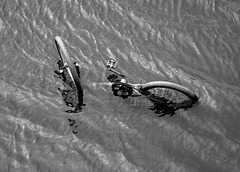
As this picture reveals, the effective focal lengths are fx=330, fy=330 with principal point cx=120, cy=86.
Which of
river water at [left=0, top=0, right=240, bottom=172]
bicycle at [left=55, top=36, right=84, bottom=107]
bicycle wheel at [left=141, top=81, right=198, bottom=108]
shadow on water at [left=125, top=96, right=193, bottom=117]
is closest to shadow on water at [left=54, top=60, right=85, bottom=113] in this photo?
bicycle at [left=55, top=36, right=84, bottom=107]

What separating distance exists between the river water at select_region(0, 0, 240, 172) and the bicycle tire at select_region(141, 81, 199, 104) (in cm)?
32

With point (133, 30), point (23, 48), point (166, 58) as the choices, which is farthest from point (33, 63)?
point (166, 58)

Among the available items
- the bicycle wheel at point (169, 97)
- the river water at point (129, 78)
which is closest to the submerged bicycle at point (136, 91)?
the bicycle wheel at point (169, 97)

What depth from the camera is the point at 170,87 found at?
18.5ft

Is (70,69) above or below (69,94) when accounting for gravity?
above

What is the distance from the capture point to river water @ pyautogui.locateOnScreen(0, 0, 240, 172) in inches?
221

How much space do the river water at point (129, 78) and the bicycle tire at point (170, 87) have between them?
1.05 feet

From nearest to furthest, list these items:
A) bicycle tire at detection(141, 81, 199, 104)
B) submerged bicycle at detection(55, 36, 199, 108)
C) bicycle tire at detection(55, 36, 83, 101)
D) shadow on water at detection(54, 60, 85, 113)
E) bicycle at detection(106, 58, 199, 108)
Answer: bicycle tire at detection(141, 81, 199, 104) < bicycle tire at detection(55, 36, 83, 101) < submerged bicycle at detection(55, 36, 199, 108) < bicycle at detection(106, 58, 199, 108) < shadow on water at detection(54, 60, 85, 113)

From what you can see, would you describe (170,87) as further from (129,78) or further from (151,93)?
(129,78)

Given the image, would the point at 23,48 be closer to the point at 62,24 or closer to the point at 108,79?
the point at 62,24

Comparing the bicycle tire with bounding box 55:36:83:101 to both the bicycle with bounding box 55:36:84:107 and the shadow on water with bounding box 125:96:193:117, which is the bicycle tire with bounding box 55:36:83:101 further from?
the shadow on water with bounding box 125:96:193:117

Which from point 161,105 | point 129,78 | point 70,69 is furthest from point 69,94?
point 161,105

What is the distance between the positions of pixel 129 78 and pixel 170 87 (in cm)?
117

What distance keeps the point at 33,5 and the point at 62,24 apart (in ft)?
3.12
